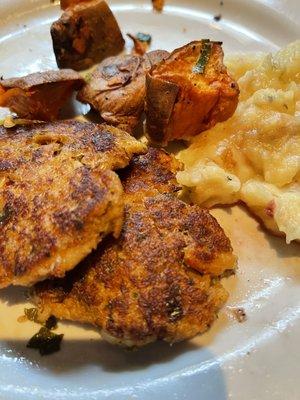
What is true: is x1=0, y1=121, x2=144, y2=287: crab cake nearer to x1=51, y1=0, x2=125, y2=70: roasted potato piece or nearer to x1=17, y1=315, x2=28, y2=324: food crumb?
x1=17, y1=315, x2=28, y2=324: food crumb

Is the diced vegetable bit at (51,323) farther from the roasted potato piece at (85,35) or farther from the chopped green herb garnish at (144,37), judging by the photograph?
the chopped green herb garnish at (144,37)

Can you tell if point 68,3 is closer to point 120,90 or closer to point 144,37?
point 144,37

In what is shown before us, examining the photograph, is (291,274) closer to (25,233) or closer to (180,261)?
(180,261)

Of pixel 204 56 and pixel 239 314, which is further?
pixel 204 56

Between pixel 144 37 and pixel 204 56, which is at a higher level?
pixel 204 56

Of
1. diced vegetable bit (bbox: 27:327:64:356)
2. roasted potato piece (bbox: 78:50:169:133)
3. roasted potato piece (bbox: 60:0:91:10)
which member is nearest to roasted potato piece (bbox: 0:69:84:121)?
roasted potato piece (bbox: 78:50:169:133)

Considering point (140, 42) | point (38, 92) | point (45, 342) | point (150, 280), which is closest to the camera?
point (150, 280)

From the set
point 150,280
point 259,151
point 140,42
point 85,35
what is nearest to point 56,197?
point 150,280
